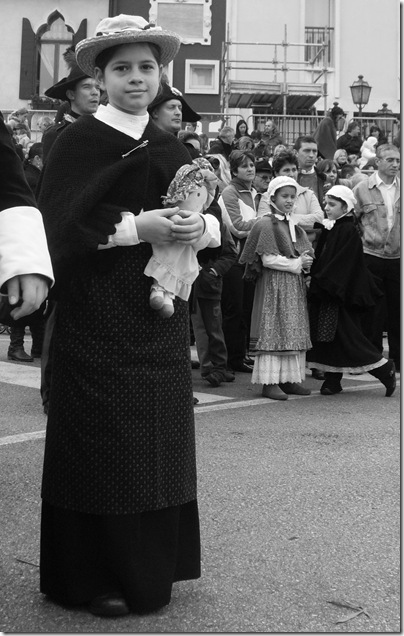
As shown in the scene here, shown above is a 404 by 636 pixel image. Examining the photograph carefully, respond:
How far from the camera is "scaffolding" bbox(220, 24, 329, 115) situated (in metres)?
25.7

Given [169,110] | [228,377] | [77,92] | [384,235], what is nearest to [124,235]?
[169,110]

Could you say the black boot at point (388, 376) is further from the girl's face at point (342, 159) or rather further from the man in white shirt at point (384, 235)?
the girl's face at point (342, 159)

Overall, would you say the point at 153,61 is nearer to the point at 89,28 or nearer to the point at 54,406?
the point at 54,406

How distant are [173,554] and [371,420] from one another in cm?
362

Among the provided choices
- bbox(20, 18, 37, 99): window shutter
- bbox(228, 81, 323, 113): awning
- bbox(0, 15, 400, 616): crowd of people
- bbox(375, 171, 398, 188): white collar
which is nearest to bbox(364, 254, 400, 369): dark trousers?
bbox(375, 171, 398, 188): white collar

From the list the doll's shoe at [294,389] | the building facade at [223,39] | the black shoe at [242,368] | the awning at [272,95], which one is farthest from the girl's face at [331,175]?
the building facade at [223,39]

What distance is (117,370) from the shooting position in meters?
3.32

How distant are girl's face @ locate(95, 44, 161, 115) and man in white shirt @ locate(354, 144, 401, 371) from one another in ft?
20.5

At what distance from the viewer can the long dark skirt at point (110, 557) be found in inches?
128

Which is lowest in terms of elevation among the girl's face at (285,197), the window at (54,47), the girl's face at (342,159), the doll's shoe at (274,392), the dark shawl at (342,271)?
the doll's shoe at (274,392)

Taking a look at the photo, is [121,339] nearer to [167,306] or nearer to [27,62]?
[167,306]

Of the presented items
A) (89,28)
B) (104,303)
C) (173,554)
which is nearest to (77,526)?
(173,554)

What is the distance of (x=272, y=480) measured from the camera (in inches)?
195

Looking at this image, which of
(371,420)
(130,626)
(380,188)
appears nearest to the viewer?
(130,626)
